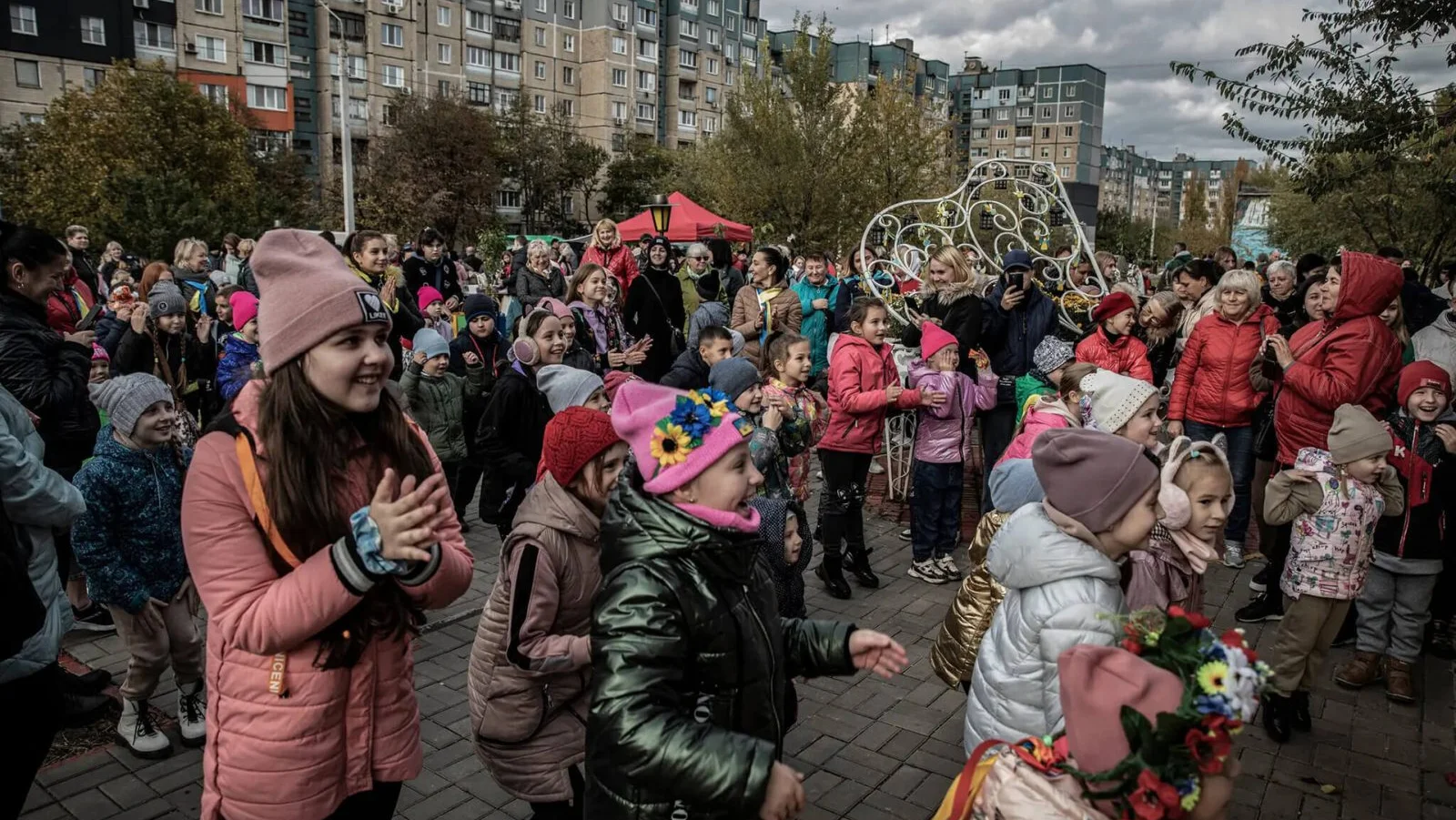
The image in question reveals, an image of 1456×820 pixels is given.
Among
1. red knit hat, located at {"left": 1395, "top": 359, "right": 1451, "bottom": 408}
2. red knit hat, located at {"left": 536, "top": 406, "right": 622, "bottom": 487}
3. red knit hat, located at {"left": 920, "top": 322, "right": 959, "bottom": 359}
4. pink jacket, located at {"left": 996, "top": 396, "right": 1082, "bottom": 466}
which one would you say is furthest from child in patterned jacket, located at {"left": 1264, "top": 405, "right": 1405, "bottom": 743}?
red knit hat, located at {"left": 536, "top": 406, "right": 622, "bottom": 487}

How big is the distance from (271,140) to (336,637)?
53714 mm

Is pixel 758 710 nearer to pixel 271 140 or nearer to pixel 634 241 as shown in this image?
pixel 634 241

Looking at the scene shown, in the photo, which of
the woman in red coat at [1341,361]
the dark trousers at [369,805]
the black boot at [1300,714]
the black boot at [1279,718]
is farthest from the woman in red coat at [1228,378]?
the dark trousers at [369,805]

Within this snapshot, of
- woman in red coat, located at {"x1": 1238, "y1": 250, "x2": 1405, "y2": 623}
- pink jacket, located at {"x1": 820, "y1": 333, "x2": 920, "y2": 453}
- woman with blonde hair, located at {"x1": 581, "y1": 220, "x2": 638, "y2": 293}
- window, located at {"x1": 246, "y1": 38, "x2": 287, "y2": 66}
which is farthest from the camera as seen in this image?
window, located at {"x1": 246, "y1": 38, "x2": 287, "y2": 66}

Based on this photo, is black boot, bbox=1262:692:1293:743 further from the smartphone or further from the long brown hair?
the smartphone

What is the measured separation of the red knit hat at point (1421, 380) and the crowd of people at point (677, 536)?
0.02 metres

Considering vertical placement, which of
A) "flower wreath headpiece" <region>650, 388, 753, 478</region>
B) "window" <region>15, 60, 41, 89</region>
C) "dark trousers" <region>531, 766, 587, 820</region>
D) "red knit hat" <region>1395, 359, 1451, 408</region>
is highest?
"window" <region>15, 60, 41, 89</region>

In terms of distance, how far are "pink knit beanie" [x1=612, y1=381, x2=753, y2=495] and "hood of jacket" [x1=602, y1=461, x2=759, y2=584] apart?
2.9 inches

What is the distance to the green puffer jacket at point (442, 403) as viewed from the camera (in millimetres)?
7035

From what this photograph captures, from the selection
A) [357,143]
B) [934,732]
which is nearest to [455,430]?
[934,732]

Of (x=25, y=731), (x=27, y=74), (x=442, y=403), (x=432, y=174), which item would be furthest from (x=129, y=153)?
(x=25, y=731)

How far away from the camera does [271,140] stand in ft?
158

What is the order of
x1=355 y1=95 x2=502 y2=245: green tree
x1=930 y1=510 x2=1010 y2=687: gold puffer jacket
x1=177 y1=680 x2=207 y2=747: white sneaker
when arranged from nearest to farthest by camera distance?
x1=930 y1=510 x2=1010 y2=687: gold puffer jacket
x1=177 y1=680 x2=207 y2=747: white sneaker
x1=355 y1=95 x2=502 y2=245: green tree

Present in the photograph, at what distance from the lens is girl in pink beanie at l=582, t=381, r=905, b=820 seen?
189 cm
